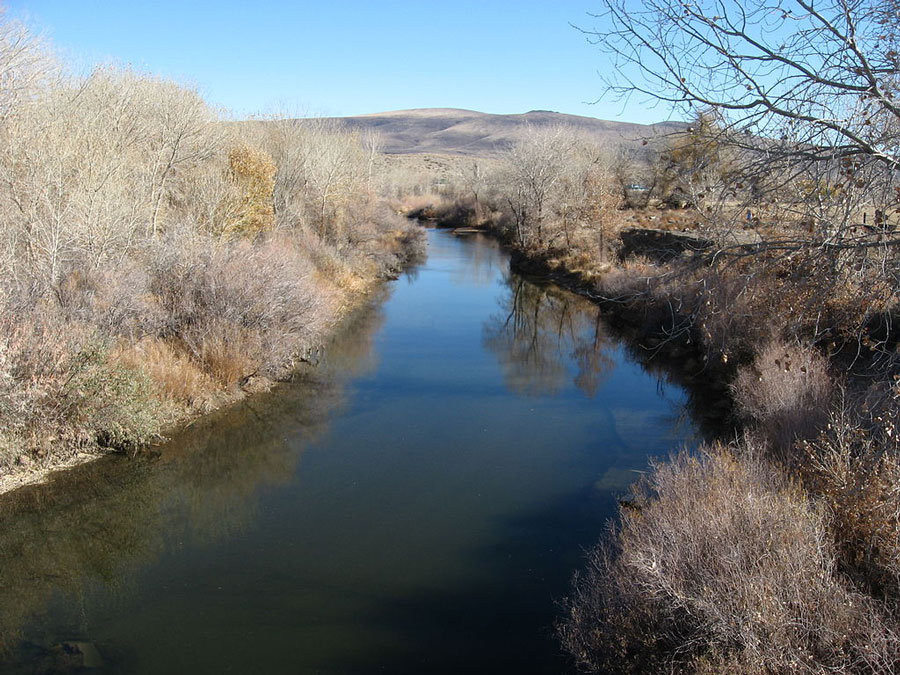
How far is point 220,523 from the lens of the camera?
10.1 meters

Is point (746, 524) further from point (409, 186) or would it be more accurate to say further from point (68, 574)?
point (409, 186)

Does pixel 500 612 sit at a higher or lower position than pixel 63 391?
lower

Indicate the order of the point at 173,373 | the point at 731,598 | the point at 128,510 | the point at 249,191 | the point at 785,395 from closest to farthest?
the point at 731,598
the point at 128,510
the point at 785,395
the point at 173,373
the point at 249,191

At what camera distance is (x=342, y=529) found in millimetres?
9750

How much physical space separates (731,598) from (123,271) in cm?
1374

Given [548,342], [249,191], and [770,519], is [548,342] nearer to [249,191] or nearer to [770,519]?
[249,191]

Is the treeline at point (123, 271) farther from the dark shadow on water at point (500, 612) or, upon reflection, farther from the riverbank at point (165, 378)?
the dark shadow on water at point (500, 612)

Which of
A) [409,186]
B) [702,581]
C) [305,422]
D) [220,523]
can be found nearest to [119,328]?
[305,422]

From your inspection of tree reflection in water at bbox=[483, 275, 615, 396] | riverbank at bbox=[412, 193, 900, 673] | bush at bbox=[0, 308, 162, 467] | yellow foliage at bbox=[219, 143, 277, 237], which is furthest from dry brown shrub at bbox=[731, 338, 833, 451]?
yellow foliage at bbox=[219, 143, 277, 237]

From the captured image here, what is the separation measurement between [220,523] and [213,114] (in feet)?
62.6

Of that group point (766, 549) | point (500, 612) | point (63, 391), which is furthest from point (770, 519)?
point (63, 391)

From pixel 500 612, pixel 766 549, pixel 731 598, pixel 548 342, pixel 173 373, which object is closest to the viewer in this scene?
pixel 731 598

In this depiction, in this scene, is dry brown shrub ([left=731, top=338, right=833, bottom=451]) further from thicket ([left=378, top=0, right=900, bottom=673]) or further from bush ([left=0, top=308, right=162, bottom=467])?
bush ([left=0, top=308, right=162, bottom=467])

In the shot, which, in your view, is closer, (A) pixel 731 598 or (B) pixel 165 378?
(A) pixel 731 598
